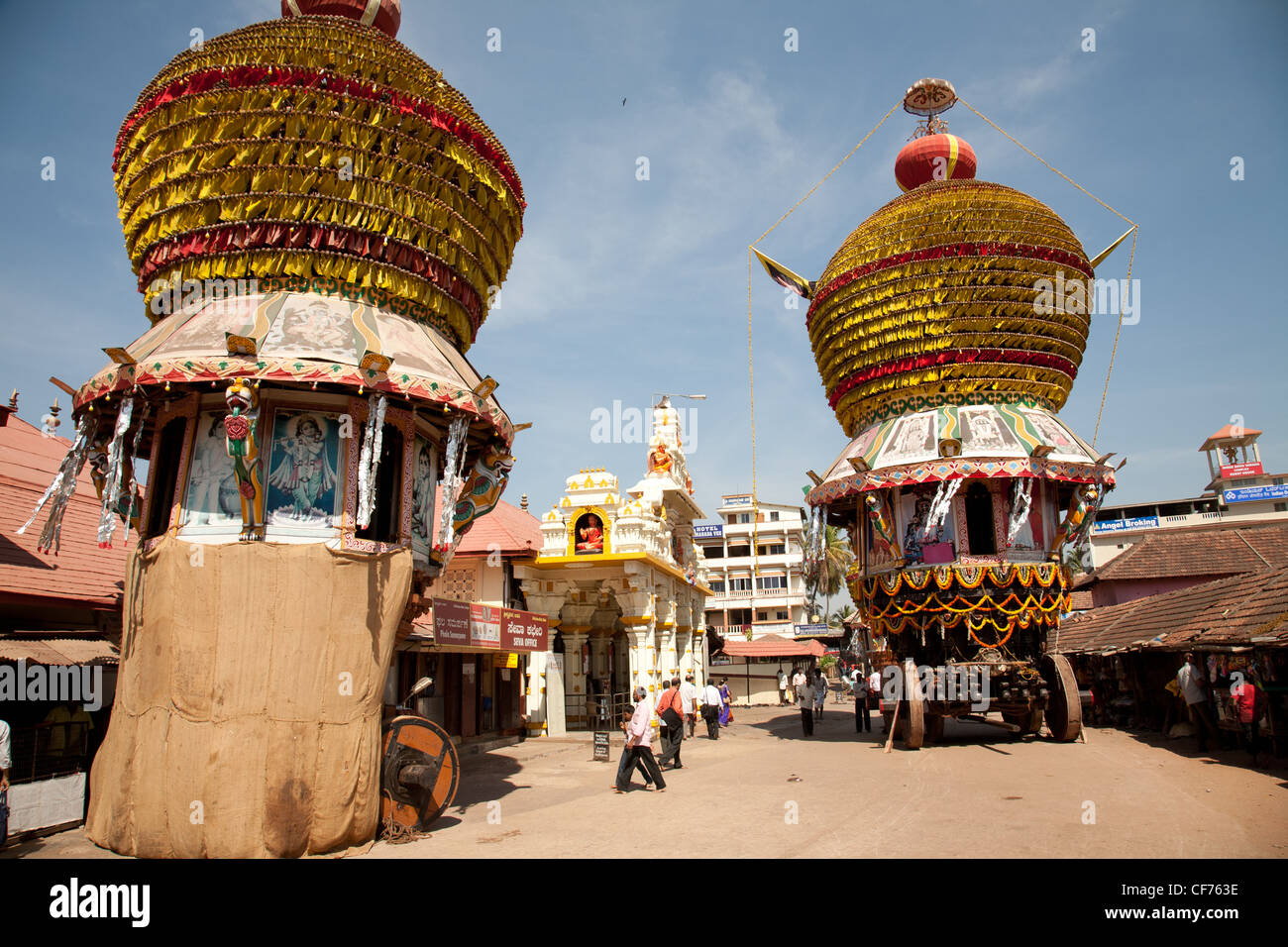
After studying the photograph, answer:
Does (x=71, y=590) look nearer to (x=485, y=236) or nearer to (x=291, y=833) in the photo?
(x=291, y=833)

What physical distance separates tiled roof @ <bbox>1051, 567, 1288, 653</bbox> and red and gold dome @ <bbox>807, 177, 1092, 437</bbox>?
16.8ft

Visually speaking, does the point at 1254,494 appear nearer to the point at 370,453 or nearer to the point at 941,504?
the point at 941,504

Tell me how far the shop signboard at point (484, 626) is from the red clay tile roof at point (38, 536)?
5.49m

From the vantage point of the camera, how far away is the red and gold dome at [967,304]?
55.1ft

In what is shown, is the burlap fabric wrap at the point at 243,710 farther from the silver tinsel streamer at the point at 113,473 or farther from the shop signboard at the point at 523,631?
the shop signboard at the point at 523,631

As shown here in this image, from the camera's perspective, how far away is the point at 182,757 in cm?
811

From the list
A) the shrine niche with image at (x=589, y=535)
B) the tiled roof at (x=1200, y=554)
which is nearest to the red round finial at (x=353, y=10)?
the shrine niche with image at (x=589, y=535)

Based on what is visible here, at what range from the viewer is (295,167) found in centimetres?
995

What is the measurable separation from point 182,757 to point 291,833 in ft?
4.54

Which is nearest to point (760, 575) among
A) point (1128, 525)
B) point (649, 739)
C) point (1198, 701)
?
point (1128, 525)

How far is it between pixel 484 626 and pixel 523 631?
8.45 feet
